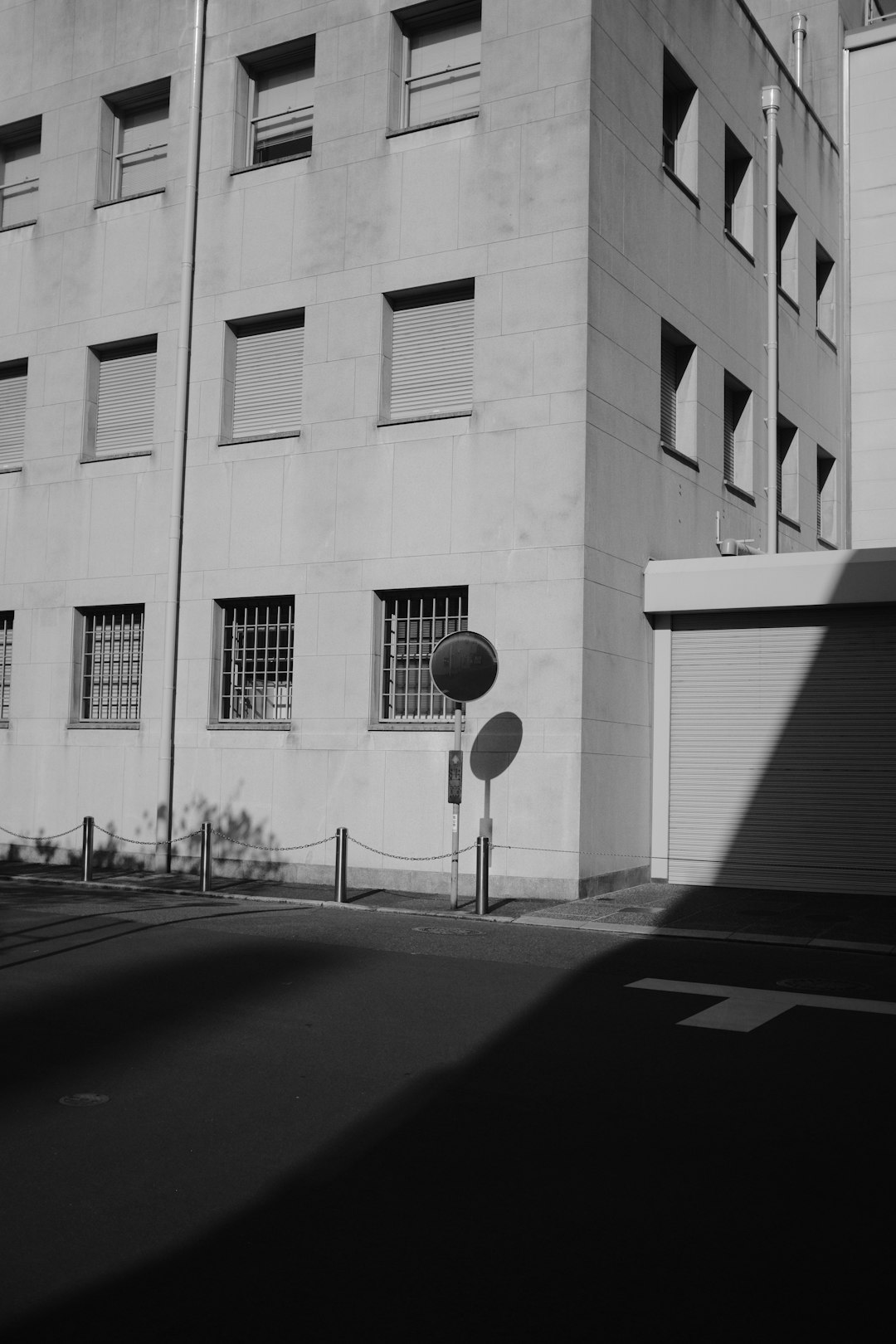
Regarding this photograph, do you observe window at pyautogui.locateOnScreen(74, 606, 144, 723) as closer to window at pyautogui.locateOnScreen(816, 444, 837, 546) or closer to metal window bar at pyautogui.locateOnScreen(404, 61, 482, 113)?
metal window bar at pyautogui.locateOnScreen(404, 61, 482, 113)

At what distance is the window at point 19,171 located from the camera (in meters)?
22.3

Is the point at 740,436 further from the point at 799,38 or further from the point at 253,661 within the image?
the point at 799,38

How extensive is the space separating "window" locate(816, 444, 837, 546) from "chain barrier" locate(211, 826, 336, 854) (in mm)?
12537

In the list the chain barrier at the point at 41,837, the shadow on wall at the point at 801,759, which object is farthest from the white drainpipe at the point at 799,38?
the chain barrier at the point at 41,837

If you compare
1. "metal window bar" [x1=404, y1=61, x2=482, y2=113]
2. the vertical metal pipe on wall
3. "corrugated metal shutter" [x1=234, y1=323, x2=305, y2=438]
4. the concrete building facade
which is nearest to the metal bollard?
the concrete building facade

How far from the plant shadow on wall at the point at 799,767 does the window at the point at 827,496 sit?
8.77 meters

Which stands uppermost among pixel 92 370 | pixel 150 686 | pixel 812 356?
pixel 812 356

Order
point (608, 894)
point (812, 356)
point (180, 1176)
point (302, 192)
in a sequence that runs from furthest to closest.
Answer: point (812, 356) → point (302, 192) → point (608, 894) → point (180, 1176)

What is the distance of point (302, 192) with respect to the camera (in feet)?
62.0

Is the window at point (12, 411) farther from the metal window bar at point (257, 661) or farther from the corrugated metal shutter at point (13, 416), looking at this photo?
the metal window bar at point (257, 661)

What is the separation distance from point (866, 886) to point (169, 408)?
11.4m

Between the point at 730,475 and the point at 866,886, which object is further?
the point at 730,475

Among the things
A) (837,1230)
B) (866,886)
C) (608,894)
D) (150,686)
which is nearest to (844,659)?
(866,886)

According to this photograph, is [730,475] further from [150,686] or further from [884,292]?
[150,686]
